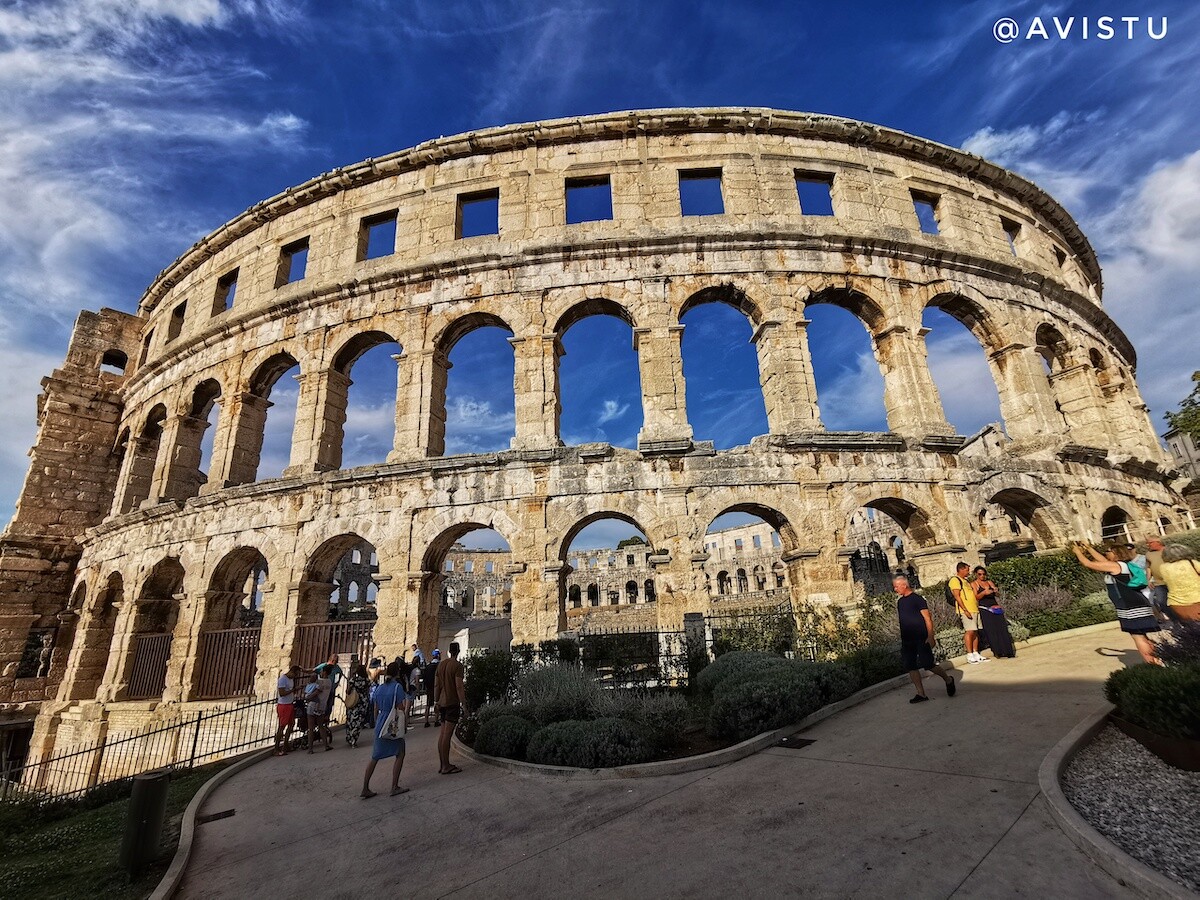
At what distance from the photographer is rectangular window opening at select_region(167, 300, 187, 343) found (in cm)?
2022

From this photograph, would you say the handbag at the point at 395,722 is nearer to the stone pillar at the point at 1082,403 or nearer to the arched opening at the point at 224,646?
the arched opening at the point at 224,646

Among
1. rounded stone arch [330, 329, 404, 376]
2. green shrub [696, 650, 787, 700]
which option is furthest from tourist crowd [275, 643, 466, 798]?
rounded stone arch [330, 329, 404, 376]

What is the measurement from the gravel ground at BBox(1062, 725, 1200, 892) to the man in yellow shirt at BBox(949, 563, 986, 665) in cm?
417

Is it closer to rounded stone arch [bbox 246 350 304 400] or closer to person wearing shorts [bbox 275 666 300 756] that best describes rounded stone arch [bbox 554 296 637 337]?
rounded stone arch [bbox 246 350 304 400]

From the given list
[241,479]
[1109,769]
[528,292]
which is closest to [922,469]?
[1109,769]

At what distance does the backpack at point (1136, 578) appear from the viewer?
6007 millimetres

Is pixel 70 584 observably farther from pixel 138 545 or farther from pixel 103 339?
pixel 103 339

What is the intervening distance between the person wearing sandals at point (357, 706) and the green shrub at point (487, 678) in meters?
1.92

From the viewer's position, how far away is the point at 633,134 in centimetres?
1595

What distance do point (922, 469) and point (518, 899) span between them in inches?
509

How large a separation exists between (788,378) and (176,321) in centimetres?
2266

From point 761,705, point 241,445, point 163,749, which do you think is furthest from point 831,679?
point 241,445

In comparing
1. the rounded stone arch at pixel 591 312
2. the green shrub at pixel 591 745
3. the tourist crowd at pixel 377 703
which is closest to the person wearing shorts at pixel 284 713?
the tourist crowd at pixel 377 703

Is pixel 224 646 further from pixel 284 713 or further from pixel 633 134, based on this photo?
pixel 633 134
